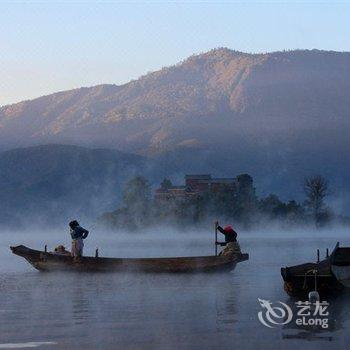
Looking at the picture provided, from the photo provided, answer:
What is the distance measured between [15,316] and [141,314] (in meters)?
4.54

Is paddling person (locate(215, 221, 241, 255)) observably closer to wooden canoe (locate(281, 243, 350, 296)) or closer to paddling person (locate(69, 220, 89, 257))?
paddling person (locate(69, 220, 89, 257))

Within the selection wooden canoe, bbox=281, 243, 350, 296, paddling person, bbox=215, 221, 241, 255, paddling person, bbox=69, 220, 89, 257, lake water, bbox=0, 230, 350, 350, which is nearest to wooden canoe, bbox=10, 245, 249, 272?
paddling person, bbox=215, 221, 241, 255

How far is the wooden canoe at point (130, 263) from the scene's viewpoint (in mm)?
64938

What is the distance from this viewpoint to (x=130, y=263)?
217ft

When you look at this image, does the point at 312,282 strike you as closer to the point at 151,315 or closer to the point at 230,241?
the point at 151,315

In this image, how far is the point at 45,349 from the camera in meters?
30.1

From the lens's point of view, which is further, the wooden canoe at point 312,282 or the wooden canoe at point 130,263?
the wooden canoe at point 130,263

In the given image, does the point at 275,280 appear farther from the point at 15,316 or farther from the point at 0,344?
the point at 0,344

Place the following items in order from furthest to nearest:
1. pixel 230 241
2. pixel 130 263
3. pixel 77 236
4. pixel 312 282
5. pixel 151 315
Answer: pixel 130 263 → pixel 77 236 → pixel 230 241 → pixel 312 282 → pixel 151 315

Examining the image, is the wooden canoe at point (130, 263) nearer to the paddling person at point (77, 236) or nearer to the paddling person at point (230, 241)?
the paddling person at point (230, 241)

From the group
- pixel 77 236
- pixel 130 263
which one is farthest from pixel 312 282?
pixel 77 236

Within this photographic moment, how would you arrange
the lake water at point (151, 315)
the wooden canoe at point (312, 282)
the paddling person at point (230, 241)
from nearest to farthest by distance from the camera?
the lake water at point (151, 315) → the wooden canoe at point (312, 282) → the paddling person at point (230, 241)

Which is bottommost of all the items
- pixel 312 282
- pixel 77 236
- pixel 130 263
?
pixel 312 282

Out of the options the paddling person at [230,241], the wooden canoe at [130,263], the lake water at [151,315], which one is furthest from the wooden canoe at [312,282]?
the wooden canoe at [130,263]
